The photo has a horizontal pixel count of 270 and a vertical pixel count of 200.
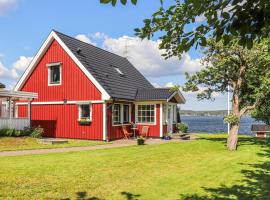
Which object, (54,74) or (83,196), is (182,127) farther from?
(83,196)

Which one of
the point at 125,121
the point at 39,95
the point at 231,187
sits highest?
the point at 39,95

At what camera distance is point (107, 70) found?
26984 millimetres

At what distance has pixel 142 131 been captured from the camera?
1028 inches

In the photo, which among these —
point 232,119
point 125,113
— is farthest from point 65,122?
point 232,119

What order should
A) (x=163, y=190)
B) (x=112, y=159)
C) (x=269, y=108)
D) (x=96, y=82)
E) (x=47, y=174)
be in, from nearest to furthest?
(x=163, y=190) → (x=47, y=174) → (x=112, y=159) → (x=269, y=108) → (x=96, y=82)

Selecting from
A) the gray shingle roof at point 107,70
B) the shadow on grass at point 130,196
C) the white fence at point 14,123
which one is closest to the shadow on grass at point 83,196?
the shadow on grass at point 130,196

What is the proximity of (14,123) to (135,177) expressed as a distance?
14.8 meters

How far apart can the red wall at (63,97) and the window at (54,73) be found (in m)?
0.32

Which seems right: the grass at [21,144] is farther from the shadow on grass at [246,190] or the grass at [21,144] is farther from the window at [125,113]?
the shadow on grass at [246,190]

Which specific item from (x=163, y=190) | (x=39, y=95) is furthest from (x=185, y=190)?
(x=39, y=95)

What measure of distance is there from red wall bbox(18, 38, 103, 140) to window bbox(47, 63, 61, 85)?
0.32 m

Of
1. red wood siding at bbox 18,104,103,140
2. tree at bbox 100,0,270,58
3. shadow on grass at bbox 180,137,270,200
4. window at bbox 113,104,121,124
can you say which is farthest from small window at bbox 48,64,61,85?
tree at bbox 100,0,270,58

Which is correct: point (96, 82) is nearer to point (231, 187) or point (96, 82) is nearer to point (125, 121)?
point (125, 121)

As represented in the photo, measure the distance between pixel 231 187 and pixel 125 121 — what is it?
17.1 meters
